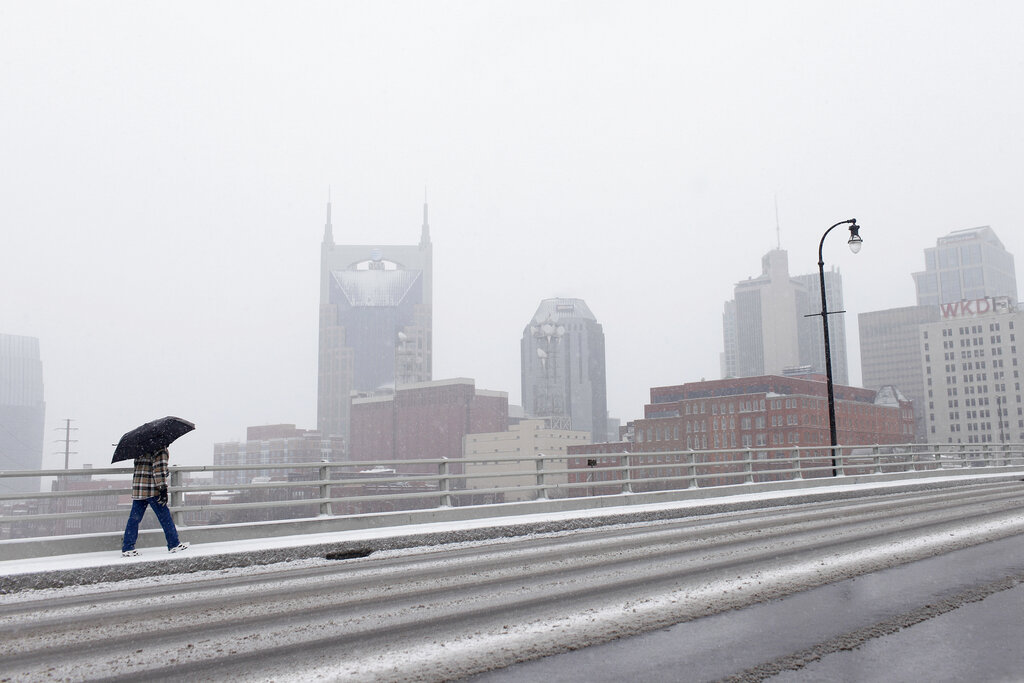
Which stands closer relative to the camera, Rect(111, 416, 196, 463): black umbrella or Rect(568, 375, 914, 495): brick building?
Rect(111, 416, 196, 463): black umbrella

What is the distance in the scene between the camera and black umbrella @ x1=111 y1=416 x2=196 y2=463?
10415 mm

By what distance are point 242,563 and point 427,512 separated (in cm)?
416

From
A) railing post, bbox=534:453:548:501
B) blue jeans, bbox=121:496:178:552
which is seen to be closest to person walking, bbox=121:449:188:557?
blue jeans, bbox=121:496:178:552

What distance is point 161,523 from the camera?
10.6 metres

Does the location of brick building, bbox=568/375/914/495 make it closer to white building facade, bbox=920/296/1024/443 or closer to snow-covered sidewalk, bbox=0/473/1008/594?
white building facade, bbox=920/296/1024/443

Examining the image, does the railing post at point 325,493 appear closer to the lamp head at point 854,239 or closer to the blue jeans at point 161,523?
the blue jeans at point 161,523

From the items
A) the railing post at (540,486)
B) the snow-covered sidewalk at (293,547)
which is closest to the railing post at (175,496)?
the snow-covered sidewalk at (293,547)

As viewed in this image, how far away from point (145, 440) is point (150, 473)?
1.36ft

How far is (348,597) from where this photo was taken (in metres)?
7.57

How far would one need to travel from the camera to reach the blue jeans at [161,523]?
10.3 metres

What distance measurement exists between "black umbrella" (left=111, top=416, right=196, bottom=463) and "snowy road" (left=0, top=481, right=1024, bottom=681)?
5.66 feet

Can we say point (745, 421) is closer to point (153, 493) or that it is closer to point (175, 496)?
point (175, 496)

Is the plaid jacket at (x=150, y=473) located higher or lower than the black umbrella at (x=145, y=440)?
lower

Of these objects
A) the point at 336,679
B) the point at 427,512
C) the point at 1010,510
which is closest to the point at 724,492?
the point at 1010,510
